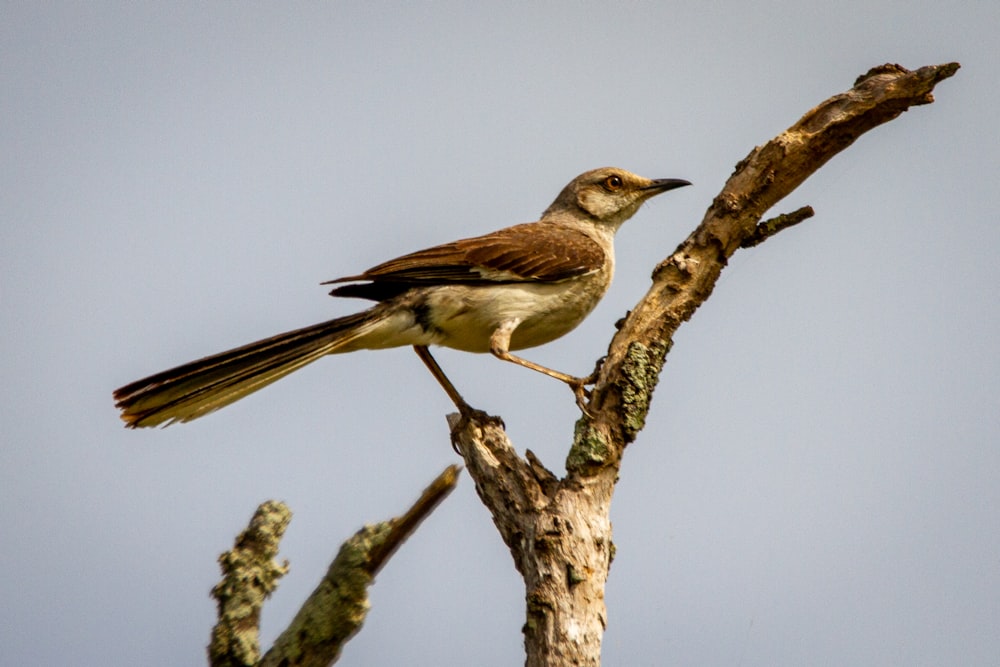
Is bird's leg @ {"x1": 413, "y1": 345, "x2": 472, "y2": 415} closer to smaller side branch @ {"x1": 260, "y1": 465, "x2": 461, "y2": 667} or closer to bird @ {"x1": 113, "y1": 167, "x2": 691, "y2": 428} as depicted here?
bird @ {"x1": 113, "y1": 167, "x2": 691, "y2": 428}

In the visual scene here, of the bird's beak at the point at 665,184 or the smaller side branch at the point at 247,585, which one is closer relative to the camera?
the smaller side branch at the point at 247,585

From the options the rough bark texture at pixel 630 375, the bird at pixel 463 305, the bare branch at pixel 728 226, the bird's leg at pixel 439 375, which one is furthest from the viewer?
the bird's leg at pixel 439 375

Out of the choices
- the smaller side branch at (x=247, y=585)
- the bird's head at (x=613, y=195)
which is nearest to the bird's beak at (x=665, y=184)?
the bird's head at (x=613, y=195)

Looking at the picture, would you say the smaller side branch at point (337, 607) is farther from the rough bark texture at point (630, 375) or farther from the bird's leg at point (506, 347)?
the bird's leg at point (506, 347)

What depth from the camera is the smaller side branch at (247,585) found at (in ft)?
14.4

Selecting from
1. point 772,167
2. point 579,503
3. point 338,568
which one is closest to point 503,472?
point 579,503

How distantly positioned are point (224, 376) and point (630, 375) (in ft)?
7.35

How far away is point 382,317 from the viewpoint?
6.78 meters

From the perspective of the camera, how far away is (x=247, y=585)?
443 centimetres

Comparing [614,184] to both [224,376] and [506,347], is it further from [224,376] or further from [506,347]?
[224,376]

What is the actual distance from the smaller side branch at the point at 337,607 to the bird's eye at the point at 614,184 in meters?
4.27

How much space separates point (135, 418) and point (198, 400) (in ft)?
1.14

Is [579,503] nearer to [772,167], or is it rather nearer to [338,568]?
[338,568]

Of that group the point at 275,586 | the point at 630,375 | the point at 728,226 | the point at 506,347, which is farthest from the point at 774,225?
the point at 275,586
